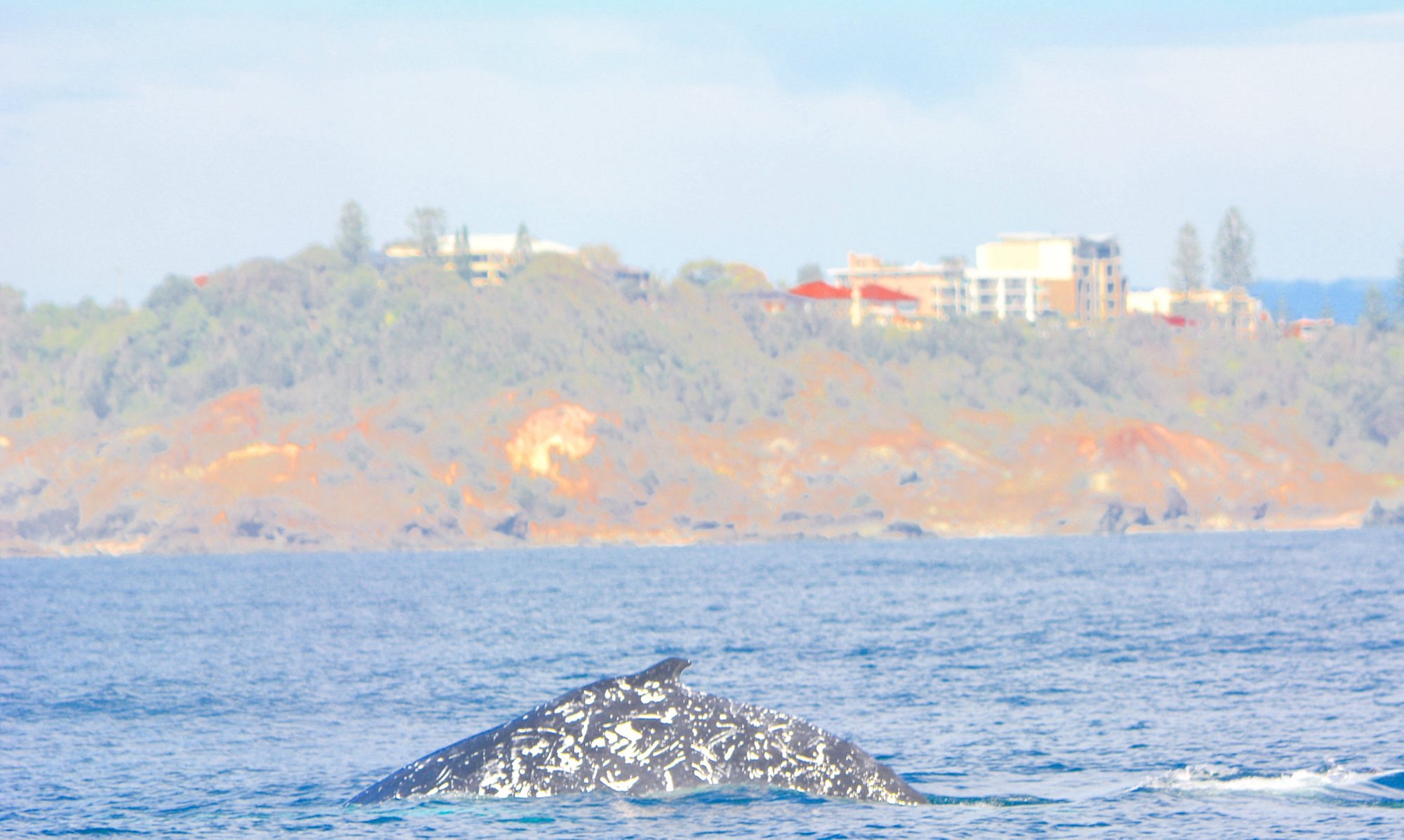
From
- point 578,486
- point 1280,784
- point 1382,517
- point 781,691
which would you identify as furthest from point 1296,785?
point 1382,517

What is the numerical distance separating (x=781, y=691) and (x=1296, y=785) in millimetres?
21761

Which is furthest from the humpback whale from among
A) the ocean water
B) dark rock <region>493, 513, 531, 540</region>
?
dark rock <region>493, 513, 531, 540</region>

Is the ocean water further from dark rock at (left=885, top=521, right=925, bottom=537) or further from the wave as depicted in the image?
dark rock at (left=885, top=521, right=925, bottom=537)

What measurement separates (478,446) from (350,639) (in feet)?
382

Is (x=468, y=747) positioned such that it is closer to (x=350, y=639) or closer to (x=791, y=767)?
(x=791, y=767)

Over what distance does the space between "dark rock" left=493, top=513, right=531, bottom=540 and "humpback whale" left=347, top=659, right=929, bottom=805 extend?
161m

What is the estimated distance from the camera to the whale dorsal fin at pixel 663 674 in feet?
69.2

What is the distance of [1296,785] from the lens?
27.2 meters

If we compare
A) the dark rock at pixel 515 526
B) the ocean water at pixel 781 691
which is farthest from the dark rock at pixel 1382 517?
the dark rock at pixel 515 526

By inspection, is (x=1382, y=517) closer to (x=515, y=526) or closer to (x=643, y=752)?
(x=515, y=526)

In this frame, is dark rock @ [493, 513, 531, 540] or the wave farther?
dark rock @ [493, 513, 531, 540]

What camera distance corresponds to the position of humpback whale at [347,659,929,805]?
21.3 m

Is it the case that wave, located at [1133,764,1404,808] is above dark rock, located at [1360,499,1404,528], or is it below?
above

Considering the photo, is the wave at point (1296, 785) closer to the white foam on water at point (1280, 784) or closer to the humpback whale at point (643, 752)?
the white foam on water at point (1280, 784)
